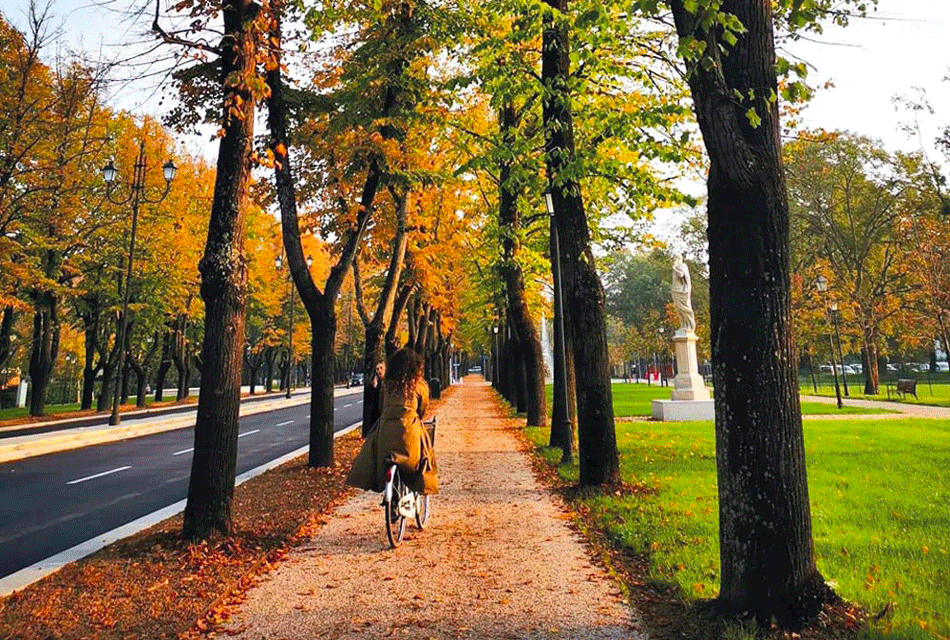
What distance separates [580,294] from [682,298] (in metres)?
13.9

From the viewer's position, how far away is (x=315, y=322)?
11031mm

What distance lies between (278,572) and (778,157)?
5.38m

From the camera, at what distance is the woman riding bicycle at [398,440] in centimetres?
609

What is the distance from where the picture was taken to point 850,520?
263 inches

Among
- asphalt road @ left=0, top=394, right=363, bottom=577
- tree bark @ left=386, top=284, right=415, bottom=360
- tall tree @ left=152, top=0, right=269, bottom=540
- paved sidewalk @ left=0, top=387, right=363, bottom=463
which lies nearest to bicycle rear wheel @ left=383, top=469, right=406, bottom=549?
tall tree @ left=152, top=0, right=269, bottom=540

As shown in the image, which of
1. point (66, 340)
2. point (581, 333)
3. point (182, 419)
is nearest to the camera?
point (581, 333)

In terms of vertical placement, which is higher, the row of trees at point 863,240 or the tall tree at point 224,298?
the row of trees at point 863,240

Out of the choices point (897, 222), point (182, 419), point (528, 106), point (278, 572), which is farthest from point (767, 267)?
point (897, 222)

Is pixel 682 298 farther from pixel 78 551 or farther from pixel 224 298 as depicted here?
pixel 78 551

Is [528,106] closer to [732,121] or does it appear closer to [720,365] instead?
[732,121]

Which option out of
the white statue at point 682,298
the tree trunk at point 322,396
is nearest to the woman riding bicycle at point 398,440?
the tree trunk at point 322,396

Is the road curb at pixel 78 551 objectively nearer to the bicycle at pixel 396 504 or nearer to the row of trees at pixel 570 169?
the row of trees at pixel 570 169

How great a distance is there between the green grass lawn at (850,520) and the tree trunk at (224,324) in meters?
4.26

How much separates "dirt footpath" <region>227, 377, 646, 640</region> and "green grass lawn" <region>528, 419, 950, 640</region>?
794 millimetres
